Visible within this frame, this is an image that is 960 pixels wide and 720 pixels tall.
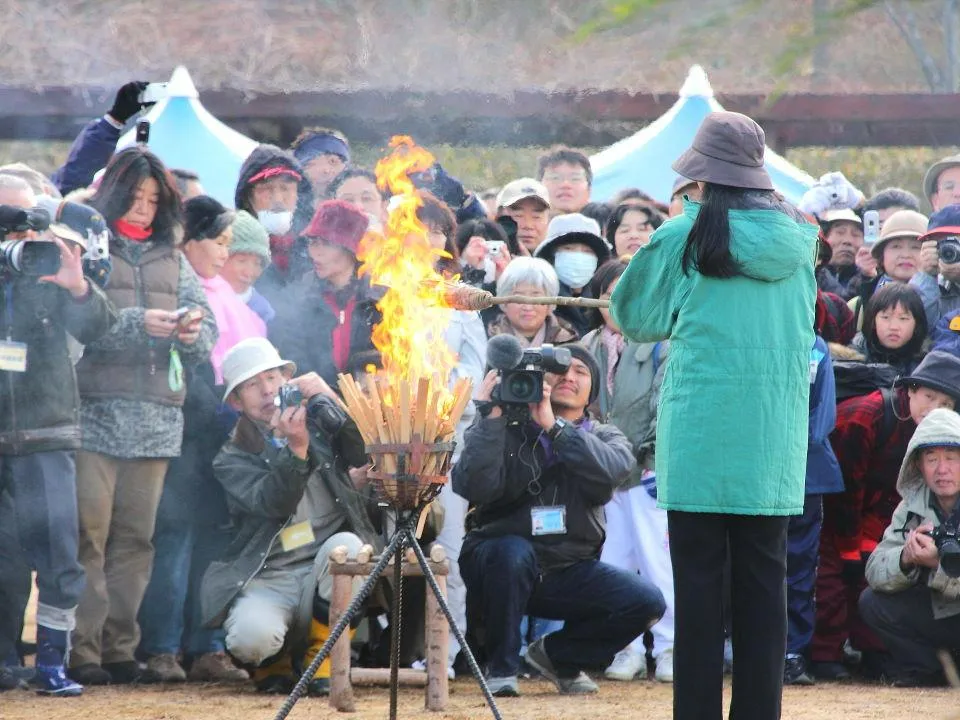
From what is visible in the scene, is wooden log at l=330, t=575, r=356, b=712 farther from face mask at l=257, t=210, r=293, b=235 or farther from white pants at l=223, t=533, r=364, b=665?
face mask at l=257, t=210, r=293, b=235

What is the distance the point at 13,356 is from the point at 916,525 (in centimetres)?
415

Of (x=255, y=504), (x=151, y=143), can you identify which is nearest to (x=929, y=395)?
(x=255, y=504)

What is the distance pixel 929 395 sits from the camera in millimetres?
7449

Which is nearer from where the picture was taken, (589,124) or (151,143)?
(151,143)

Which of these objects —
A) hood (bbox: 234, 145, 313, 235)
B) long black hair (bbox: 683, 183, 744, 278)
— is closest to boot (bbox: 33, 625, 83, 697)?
hood (bbox: 234, 145, 313, 235)

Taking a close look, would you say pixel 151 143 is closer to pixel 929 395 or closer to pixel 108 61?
pixel 108 61

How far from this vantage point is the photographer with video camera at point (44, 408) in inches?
256

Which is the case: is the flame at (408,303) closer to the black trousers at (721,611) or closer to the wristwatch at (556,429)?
the wristwatch at (556,429)

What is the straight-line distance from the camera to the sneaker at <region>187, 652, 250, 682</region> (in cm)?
717

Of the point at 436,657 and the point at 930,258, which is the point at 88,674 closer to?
the point at 436,657

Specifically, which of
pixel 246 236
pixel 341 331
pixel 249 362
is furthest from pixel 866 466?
pixel 246 236

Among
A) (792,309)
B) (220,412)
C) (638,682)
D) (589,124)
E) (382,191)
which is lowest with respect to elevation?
(638,682)

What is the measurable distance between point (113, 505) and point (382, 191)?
259 centimetres

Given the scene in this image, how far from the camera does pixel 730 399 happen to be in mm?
4645
